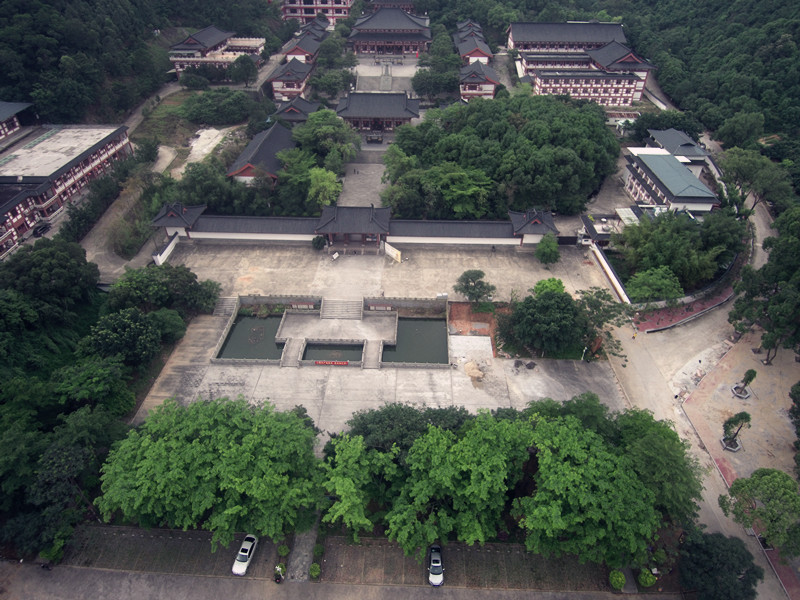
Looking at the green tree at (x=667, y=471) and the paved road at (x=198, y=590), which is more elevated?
the green tree at (x=667, y=471)

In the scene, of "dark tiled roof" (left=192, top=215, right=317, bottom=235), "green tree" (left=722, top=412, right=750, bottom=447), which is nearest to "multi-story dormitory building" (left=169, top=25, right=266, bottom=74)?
"dark tiled roof" (left=192, top=215, right=317, bottom=235)

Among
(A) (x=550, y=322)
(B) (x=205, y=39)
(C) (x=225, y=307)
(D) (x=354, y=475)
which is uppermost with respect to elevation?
(B) (x=205, y=39)

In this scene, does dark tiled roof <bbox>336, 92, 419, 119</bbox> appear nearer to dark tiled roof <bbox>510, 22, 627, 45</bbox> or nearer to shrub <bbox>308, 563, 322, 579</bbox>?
dark tiled roof <bbox>510, 22, 627, 45</bbox>

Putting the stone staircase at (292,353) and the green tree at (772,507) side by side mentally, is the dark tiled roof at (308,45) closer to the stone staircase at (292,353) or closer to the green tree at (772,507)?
the stone staircase at (292,353)

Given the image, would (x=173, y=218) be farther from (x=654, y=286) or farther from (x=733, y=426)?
(x=733, y=426)

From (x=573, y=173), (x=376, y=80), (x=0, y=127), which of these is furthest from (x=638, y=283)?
(x=0, y=127)

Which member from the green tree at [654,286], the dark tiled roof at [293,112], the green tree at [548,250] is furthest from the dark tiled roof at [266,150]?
the green tree at [654,286]

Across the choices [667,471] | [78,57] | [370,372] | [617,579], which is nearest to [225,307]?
[370,372]
